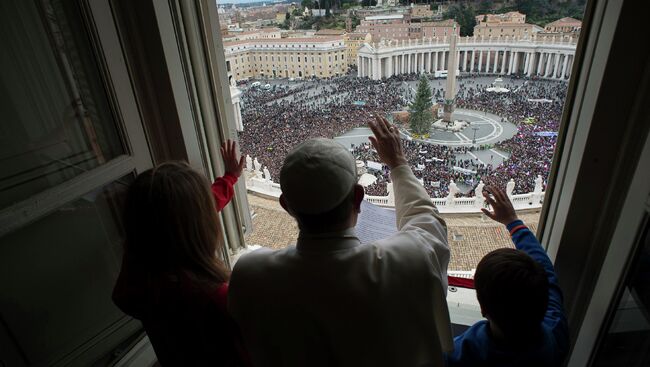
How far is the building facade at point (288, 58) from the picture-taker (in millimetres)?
1222

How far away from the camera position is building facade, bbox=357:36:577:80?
97 cm

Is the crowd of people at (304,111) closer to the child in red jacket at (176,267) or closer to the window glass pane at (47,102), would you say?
the window glass pane at (47,102)

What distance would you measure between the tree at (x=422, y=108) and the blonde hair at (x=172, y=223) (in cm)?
88

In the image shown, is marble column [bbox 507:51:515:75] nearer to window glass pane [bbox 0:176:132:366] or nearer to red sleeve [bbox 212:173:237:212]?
red sleeve [bbox 212:173:237:212]

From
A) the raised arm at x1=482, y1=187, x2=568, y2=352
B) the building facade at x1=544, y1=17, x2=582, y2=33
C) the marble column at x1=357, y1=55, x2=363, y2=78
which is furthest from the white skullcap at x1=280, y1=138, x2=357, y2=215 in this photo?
the marble column at x1=357, y1=55, x2=363, y2=78

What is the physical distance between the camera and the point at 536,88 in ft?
3.65

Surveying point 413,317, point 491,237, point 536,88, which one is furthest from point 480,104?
point 413,317

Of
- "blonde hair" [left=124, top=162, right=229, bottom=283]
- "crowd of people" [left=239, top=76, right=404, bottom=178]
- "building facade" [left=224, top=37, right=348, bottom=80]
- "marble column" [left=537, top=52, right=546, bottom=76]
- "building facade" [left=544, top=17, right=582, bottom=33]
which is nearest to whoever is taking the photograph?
"blonde hair" [left=124, top=162, right=229, bottom=283]

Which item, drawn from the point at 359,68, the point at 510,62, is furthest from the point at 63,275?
the point at 510,62

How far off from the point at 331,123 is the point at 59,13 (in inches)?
37.5

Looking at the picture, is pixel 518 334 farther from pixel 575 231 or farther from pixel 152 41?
pixel 152 41

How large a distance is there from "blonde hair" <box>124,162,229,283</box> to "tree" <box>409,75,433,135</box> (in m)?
0.88

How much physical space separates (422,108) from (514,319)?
0.89 m

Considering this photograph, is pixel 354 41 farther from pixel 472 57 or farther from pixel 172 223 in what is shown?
pixel 172 223
